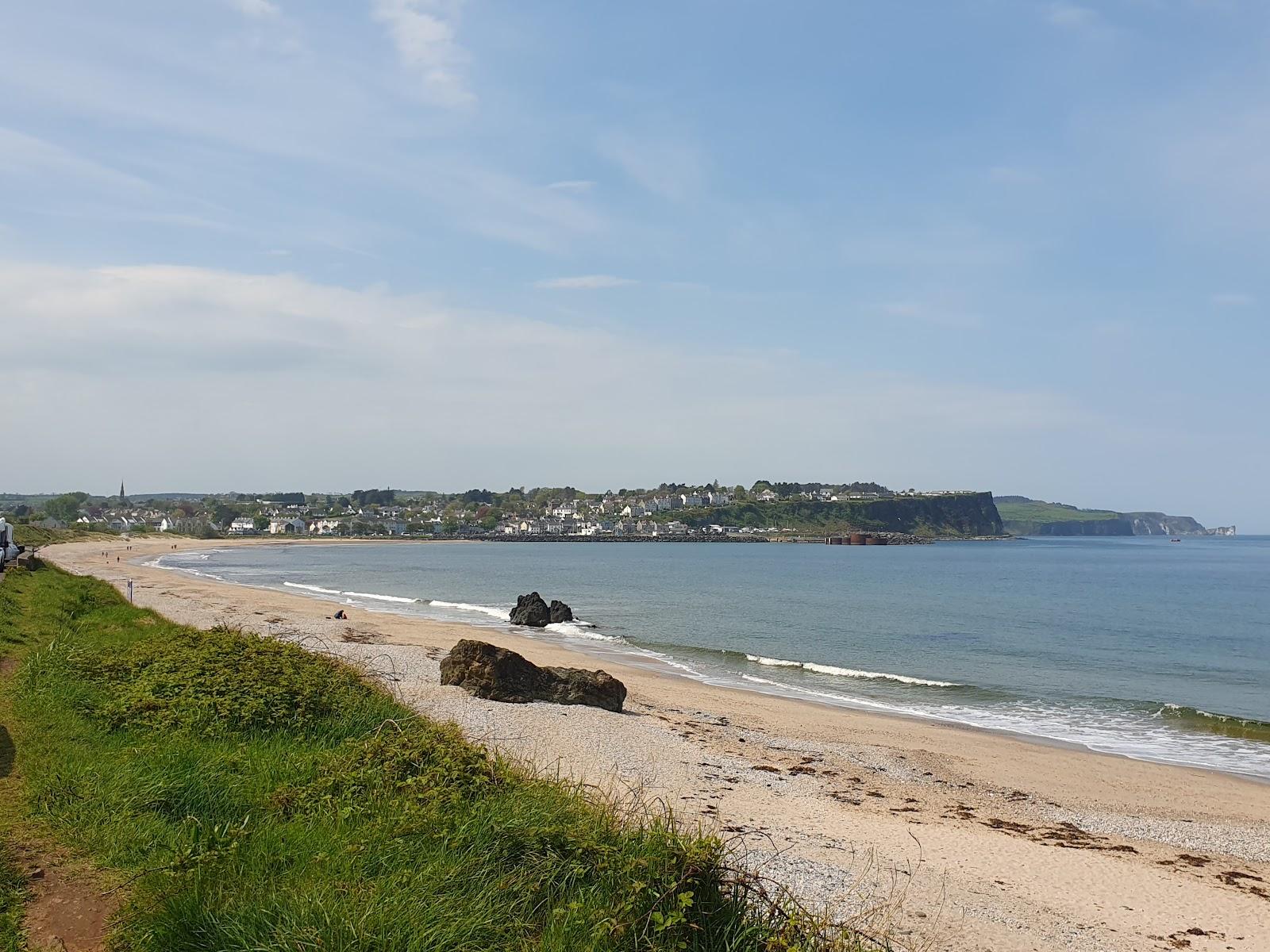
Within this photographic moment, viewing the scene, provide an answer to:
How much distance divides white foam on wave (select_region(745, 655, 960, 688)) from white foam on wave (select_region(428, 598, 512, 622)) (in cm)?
1693

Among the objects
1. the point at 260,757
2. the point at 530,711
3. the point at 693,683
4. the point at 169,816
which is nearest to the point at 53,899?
the point at 169,816

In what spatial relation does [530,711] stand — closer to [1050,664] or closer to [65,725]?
[65,725]

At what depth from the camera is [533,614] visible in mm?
42875

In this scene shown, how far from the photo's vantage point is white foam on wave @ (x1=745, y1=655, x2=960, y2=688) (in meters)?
28.9

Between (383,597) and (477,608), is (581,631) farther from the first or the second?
(383,597)

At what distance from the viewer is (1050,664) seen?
3334cm

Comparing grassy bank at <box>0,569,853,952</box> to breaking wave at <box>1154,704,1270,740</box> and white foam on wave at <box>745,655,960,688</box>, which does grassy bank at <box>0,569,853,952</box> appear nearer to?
breaking wave at <box>1154,704,1270,740</box>

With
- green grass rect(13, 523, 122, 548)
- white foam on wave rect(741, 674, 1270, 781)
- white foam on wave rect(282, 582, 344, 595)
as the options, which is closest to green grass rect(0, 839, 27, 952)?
white foam on wave rect(741, 674, 1270, 781)

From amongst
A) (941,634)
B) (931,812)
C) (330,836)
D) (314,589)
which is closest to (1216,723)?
(931,812)

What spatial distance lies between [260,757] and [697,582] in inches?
2853

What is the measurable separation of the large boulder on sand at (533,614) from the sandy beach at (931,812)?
61.2 feet

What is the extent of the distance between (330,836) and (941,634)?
39.7 meters

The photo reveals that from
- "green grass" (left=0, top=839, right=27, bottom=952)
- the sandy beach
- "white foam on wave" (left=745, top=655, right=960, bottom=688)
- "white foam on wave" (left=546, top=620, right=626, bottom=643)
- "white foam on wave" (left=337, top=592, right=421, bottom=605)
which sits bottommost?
"white foam on wave" (left=337, top=592, right=421, bottom=605)

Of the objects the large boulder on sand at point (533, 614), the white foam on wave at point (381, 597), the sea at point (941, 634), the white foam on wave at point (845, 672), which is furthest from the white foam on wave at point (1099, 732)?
the white foam on wave at point (381, 597)
